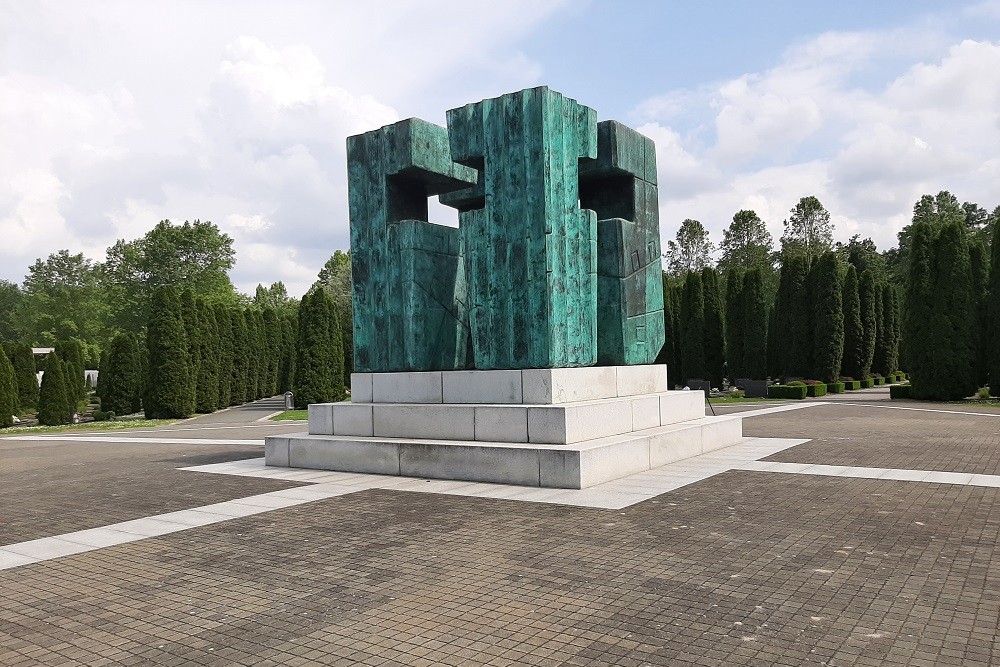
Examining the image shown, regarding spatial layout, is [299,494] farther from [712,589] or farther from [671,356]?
[671,356]

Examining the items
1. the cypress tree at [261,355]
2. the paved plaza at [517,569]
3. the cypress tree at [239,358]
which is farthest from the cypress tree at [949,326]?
the cypress tree at [261,355]

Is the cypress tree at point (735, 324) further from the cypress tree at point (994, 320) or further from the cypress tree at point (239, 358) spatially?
the cypress tree at point (239, 358)

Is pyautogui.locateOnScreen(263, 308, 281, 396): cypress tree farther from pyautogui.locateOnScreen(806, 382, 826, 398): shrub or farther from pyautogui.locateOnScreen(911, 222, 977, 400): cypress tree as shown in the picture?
pyautogui.locateOnScreen(911, 222, 977, 400): cypress tree

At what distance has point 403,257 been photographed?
12.9 m

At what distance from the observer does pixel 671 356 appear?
39094 mm

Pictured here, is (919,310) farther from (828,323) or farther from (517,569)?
(517,569)

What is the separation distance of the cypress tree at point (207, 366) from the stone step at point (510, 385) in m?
23.0

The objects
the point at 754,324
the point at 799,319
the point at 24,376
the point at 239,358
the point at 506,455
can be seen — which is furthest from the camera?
the point at 239,358

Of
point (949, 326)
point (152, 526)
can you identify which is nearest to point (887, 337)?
point (949, 326)

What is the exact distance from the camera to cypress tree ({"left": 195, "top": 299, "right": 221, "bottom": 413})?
33.6 metres

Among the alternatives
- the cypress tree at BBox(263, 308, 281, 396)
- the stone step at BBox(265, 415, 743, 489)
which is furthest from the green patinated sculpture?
the cypress tree at BBox(263, 308, 281, 396)

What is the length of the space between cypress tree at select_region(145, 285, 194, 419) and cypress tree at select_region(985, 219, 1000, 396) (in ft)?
101

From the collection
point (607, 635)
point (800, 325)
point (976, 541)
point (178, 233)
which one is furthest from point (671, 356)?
point (178, 233)

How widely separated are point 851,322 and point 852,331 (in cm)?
49
